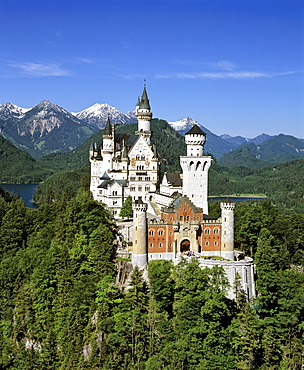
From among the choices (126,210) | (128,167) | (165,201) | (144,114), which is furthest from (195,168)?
(144,114)

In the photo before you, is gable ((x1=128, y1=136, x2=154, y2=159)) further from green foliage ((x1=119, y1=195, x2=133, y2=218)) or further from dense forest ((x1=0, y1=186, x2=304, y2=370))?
dense forest ((x1=0, y1=186, x2=304, y2=370))

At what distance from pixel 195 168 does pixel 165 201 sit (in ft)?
28.8

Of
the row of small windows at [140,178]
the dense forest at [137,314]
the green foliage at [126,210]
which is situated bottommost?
the dense forest at [137,314]

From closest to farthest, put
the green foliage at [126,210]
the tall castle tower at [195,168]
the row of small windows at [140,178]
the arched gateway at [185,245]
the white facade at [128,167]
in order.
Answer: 1. the arched gateway at [185,245]
2. the tall castle tower at [195,168]
3. the green foliage at [126,210]
4. the white facade at [128,167]
5. the row of small windows at [140,178]

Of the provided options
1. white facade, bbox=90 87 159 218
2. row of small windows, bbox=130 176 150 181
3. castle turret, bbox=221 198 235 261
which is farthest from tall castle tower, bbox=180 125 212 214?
row of small windows, bbox=130 176 150 181

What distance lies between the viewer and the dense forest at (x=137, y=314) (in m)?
49.7

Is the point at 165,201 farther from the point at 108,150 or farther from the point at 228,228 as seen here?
the point at 108,150

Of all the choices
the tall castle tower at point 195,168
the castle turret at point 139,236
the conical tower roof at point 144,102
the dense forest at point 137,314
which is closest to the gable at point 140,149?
the conical tower roof at point 144,102

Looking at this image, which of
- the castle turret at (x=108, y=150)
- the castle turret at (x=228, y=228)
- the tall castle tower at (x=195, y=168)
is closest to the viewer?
the castle turret at (x=228, y=228)

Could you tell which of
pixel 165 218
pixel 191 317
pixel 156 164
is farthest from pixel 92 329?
pixel 156 164

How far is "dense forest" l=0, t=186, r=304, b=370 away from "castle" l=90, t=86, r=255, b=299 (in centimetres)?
256

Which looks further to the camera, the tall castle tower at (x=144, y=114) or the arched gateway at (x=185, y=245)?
the tall castle tower at (x=144, y=114)

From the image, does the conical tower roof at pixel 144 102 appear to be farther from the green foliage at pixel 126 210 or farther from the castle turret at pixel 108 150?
the green foliage at pixel 126 210

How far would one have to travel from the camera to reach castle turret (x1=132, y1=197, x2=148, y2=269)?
58250mm
